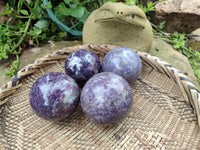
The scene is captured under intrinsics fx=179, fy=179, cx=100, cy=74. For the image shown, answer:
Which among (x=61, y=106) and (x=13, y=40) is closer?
(x=61, y=106)

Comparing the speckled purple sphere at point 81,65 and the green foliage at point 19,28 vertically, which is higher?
the green foliage at point 19,28

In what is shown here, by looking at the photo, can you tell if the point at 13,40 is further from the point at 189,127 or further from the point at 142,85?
the point at 189,127

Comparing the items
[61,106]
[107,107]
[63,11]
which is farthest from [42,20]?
[107,107]

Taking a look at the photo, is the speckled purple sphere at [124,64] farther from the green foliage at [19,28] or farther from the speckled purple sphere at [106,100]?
the green foliage at [19,28]

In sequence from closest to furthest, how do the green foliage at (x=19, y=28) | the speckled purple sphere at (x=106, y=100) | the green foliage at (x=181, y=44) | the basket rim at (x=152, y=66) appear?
the speckled purple sphere at (x=106, y=100) < the basket rim at (x=152, y=66) < the green foliage at (x=19, y=28) < the green foliage at (x=181, y=44)

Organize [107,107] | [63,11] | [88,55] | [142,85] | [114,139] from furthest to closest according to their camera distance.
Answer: [63,11]
[142,85]
[88,55]
[114,139]
[107,107]

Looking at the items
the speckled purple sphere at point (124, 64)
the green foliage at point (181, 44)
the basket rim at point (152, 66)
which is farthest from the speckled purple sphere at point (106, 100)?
the green foliage at point (181, 44)
